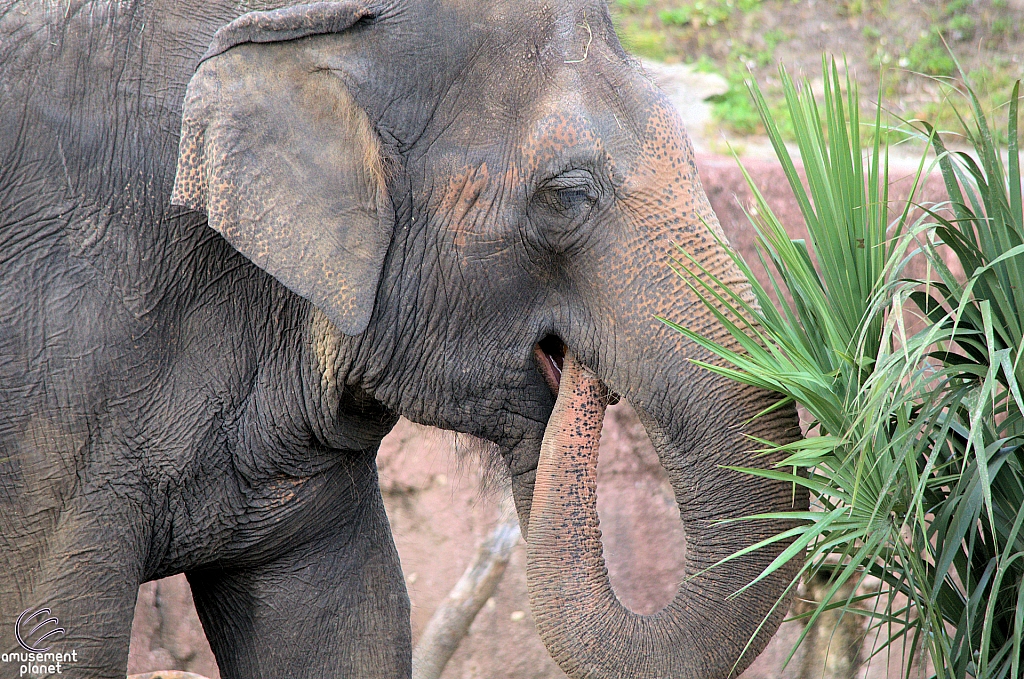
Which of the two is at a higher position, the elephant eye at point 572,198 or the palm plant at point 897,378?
the elephant eye at point 572,198

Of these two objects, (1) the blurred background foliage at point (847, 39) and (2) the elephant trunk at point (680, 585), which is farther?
(1) the blurred background foliage at point (847, 39)

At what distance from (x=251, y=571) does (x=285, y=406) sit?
538 mm

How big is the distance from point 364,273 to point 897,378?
1.04 metres

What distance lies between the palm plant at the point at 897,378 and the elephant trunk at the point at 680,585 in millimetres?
88

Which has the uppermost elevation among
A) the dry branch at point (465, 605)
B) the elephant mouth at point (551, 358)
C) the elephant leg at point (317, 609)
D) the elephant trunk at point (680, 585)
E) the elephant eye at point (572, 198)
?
the elephant eye at point (572, 198)

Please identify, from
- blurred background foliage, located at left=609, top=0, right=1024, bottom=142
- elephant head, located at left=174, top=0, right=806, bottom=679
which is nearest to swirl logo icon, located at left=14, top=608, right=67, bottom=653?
elephant head, located at left=174, top=0, right=806, bottom=679

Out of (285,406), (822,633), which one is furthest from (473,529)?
(285,406)

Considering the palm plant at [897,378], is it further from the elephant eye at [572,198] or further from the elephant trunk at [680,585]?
the elephant eye at [572,198]

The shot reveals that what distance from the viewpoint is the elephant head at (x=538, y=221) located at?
7.47 ft

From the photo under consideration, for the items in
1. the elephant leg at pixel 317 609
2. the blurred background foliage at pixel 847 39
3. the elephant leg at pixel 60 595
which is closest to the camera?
the elephant leg at pixel 60 595

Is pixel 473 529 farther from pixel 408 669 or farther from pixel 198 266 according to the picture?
pixel 198 266

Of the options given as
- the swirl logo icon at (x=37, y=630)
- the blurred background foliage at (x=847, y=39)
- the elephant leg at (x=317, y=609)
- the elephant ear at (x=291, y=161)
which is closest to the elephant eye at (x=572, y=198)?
the elephant ear at (x=291, y=161)

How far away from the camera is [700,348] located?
2291 mm

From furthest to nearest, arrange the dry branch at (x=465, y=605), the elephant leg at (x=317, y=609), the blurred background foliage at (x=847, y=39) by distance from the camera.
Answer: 1. the blurred background foliage at (x=847, y=39)
2. the dry branch at (x=465, y=605)
3. the elephant leg at (x=317, y=609)
